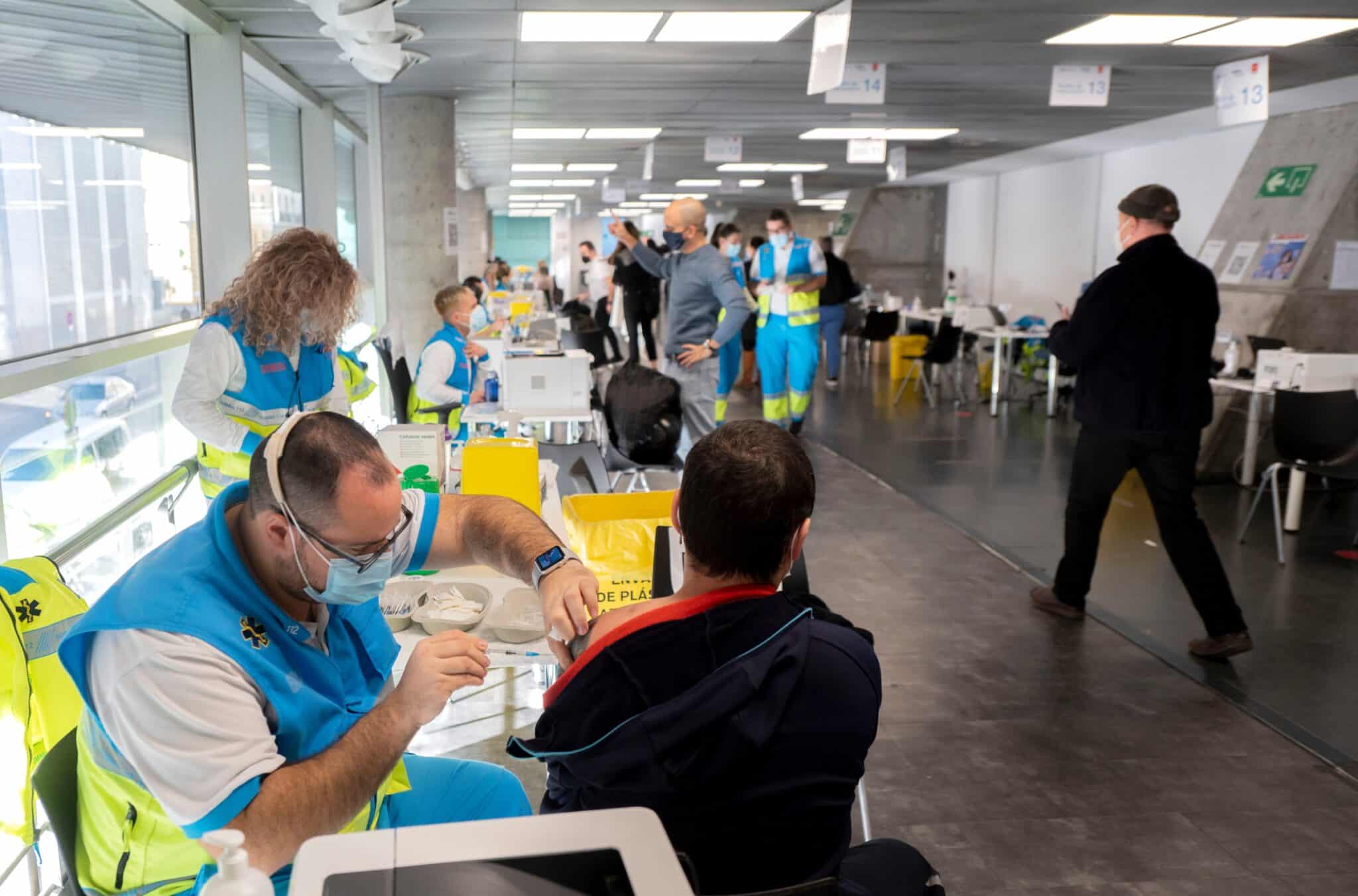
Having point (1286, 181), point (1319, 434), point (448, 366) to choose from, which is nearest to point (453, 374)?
point (448, 366)

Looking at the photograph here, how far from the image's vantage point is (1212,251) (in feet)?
30.1

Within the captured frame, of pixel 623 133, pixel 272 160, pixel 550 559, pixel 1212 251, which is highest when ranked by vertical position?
pixel 623 133

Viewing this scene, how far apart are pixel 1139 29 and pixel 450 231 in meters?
5.33

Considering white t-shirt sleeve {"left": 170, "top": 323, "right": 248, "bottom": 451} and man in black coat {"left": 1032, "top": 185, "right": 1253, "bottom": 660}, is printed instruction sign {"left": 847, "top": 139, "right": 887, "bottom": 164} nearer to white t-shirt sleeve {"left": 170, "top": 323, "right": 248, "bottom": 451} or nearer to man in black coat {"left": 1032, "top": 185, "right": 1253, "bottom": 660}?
man in black coat {"left": 1032, "top": 185, "right": 1253, "bottom": 660}

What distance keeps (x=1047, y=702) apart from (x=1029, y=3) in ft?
11.3

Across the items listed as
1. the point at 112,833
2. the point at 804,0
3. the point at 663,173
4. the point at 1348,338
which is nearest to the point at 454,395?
the point at 804,0

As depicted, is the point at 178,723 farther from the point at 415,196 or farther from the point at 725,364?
the point at 415,196

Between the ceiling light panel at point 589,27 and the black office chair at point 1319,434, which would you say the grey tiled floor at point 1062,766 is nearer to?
the black office chair at point 1319,434

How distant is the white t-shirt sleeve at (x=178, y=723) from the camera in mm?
1255

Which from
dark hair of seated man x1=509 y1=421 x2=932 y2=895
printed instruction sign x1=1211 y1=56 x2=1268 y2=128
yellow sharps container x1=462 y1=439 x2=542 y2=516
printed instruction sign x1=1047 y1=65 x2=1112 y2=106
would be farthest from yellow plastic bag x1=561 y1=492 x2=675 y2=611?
printed instruction sign x1=1211 y1=56 x2=1268 y2=128

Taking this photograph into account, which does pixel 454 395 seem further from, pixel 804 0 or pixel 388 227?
pixel 388 227

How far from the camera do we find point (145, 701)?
4.11ft

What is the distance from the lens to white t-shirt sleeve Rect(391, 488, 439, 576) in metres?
1.76

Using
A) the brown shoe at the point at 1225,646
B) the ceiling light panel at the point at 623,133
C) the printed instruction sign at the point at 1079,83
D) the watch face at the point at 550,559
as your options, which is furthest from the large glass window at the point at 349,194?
the watch face at the point at 550,559
